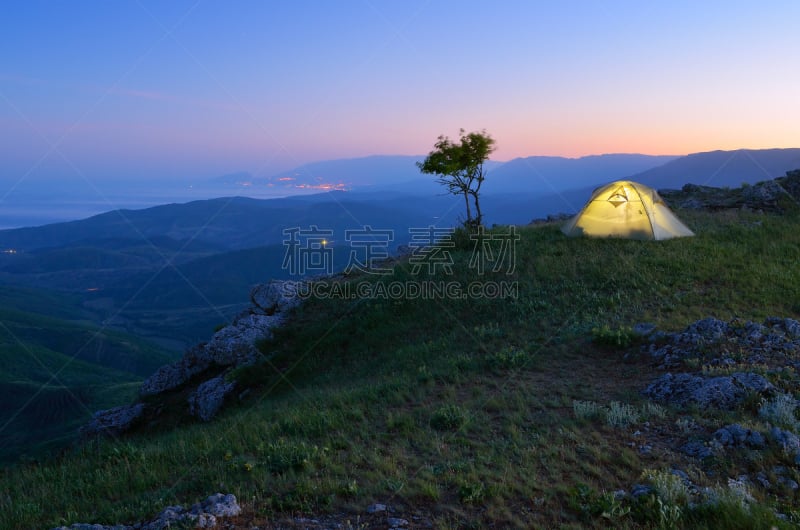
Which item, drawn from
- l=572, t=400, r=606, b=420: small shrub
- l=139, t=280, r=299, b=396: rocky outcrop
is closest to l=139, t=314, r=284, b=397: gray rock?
l=139, t=280, r=299, b=396: rocky outcrop

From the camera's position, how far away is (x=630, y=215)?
67.2 feet

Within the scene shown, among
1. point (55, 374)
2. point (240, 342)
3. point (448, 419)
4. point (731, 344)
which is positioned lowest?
point (55, 374)

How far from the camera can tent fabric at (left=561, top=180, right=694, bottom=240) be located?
65.9 ft

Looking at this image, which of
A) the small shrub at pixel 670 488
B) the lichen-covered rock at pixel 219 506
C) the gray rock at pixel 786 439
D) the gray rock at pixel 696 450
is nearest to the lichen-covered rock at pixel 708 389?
the gray rock at pixel 786 439

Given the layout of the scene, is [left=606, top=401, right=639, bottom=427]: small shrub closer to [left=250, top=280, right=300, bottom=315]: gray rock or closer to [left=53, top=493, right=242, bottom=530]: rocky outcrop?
[left=53, top=493, right=242, bottom=530]: rocky outcrop

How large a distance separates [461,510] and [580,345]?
7403 mm

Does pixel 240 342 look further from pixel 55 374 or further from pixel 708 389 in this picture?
pixel 55 374

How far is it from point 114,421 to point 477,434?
16.3 metres

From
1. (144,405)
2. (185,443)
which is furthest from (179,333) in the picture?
(185,443)

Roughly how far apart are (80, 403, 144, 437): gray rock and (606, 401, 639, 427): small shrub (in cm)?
1711

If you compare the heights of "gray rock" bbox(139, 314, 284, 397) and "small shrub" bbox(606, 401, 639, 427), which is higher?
"small shrub" bbox(606, 401, 639, 427)

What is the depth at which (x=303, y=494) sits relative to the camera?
5.36 m

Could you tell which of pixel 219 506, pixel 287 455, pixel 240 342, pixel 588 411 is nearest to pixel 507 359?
pixel 588 411

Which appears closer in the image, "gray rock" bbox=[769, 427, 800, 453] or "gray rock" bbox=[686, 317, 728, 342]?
"gray rock" bbox=[769, 427, 800, 453]
